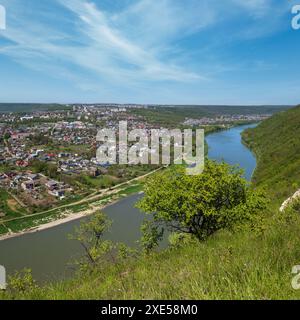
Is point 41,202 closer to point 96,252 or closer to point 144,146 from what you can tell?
point 96,252

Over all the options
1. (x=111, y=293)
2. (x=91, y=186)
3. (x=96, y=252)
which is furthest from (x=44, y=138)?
(x=111, y=293)

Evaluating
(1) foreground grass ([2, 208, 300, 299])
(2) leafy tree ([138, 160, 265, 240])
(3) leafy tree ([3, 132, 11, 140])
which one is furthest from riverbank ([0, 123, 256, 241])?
(3) leafy tree ([3, 132, 11, 140])

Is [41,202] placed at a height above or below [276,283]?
below

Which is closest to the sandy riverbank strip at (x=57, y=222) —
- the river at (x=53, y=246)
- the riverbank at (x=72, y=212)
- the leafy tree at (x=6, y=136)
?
the riverbank at (x=72, y=212)

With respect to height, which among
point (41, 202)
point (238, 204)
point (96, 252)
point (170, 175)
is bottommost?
point (41, 202)

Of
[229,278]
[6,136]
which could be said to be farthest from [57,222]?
[6,136]

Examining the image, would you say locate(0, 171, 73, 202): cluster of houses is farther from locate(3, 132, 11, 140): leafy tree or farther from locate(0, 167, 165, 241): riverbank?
locate(3, 132, 11, 140): leafy tree

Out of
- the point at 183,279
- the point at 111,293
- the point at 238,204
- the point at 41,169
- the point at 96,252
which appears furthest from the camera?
the point at 41,169

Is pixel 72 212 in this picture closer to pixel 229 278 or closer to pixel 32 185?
pixel 32 185
